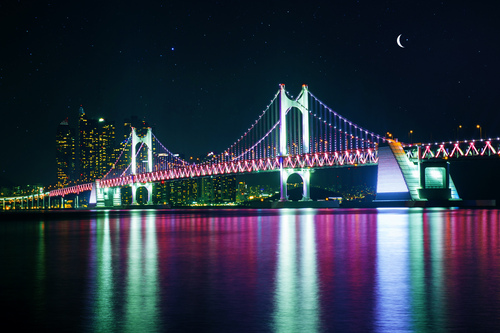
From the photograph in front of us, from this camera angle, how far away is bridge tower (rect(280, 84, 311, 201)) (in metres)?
80.3

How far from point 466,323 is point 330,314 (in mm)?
1208

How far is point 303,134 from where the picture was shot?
80.6m

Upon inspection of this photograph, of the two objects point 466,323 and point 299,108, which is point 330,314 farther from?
point 299,108

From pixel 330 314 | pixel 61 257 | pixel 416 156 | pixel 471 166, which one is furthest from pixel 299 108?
pixel 330 314

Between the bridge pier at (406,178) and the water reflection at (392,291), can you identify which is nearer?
the water reflection at (392,291)

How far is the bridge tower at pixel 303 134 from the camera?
80312mm

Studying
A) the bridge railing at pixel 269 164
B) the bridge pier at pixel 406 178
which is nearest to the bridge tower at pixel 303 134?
the bridge railing at pixel 269 164

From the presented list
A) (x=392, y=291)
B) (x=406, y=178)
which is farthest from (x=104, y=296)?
(x=406, y=178)

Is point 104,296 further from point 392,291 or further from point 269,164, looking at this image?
point 269,164

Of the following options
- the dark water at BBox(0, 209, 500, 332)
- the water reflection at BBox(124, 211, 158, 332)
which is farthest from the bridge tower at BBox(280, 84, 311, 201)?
the water reflection at BBox(124, 211, 158, 332)

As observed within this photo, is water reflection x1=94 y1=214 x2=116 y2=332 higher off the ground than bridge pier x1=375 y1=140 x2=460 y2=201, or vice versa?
bridge pier x1=375 y1=140 x2=460 y2=201

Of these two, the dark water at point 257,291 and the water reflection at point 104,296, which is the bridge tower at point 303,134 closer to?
the dark water at point 257,291

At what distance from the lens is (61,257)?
41.4 ft

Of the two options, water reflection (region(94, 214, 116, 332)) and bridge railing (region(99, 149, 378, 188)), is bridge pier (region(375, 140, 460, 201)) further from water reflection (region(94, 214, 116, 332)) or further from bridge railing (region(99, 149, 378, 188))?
water reflection (region(94, 214, 116, 332))
